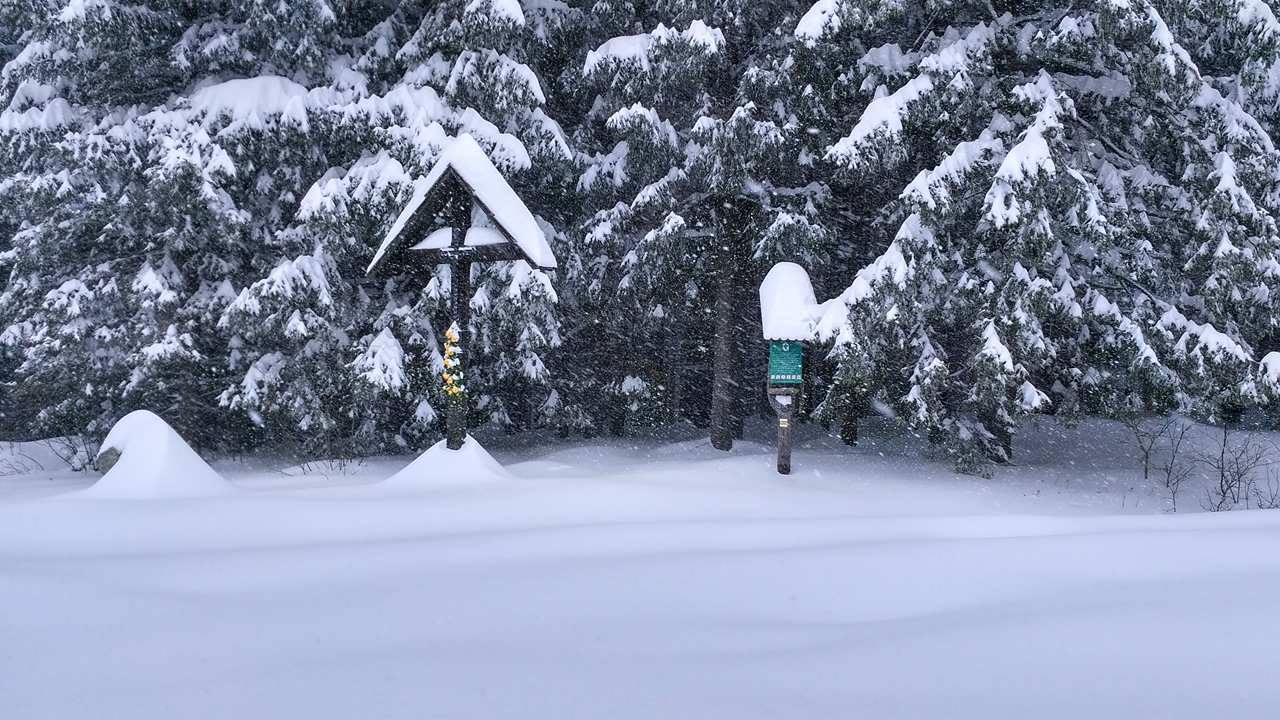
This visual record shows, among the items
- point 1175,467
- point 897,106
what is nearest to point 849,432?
point 1175,467

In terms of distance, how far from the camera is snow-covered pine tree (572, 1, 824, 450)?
37.3 feet

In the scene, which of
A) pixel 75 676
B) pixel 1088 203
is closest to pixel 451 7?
pixel 1088 203

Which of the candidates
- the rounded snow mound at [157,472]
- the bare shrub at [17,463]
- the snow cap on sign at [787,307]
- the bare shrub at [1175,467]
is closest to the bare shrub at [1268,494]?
the bare shrub at [1175,467]

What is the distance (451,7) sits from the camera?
12273 mm

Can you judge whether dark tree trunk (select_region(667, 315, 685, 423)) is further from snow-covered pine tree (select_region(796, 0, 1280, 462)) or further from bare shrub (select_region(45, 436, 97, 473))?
bare shrub (select_region(45, 436, 97, 473))

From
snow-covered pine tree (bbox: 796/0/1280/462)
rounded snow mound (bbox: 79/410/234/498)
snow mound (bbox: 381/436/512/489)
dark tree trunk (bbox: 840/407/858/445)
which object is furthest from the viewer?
dark tree trunk (bbox: 840/407/858/445)

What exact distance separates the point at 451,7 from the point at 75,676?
1134 cm

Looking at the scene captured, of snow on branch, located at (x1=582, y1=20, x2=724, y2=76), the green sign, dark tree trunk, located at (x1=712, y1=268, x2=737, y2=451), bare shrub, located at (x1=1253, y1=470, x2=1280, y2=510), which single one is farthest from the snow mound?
bare shrub, located at (x1=1253, y1=470, x2=1280, y2=510)

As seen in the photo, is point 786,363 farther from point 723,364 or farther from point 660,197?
point 660,197

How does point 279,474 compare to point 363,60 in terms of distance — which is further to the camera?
point 363,60

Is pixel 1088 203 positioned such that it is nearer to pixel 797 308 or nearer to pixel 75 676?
pixel 797 308

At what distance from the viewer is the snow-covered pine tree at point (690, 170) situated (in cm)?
1137

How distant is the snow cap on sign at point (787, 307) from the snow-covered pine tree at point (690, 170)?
5.40 feet

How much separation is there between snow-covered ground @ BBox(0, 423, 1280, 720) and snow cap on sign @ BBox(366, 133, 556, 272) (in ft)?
11.3
